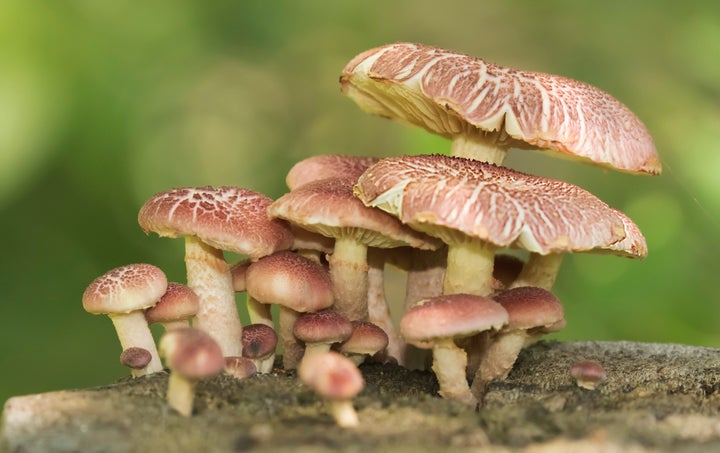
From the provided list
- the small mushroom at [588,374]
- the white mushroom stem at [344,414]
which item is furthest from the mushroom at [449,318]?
the small mushroom at [588,374]

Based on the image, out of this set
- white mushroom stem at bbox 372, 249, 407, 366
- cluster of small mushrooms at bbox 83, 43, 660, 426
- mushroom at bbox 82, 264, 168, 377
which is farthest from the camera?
white mushroom stem at bbox 372, 249, 407, 366

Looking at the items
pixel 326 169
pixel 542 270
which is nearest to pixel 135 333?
pixel 326 169

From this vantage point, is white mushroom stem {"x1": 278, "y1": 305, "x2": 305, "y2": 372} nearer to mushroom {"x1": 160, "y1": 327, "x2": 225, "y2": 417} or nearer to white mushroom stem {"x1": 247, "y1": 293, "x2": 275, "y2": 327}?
white mushroom stem {"x1": 247, "y1": 293, "x2": 275, "y2": 327}

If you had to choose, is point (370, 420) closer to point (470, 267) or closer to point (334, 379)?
point (334, 379)

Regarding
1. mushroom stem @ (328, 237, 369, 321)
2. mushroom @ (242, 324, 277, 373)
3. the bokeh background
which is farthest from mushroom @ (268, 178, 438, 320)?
the bokeh background

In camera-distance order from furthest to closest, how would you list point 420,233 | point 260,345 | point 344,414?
point 260,345
point 420,233
point 344,414

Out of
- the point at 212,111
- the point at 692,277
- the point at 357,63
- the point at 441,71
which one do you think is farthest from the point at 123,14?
the point at 692,277

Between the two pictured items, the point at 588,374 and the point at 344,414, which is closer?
the point at 344,414
